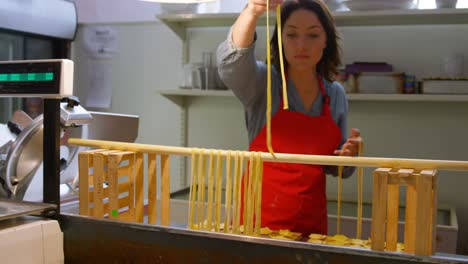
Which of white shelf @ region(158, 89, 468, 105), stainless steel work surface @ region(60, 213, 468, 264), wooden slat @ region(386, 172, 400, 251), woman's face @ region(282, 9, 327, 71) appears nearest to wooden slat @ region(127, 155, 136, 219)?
stainless steel work surface @ region(60, 213, 468, 264)

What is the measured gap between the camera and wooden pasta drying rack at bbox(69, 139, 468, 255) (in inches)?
29.9

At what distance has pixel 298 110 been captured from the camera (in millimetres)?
1425

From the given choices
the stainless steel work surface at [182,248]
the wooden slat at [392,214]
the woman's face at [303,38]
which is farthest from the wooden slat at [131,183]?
the woman's face at [303,38]

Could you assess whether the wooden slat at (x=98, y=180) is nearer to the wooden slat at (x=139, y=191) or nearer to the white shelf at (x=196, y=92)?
the wooden slat at (x=139, y=191)

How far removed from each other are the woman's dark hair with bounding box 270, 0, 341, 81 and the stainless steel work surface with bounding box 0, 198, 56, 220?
0.76m

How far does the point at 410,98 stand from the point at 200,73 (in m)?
1.02

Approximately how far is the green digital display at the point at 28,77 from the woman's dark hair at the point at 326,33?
0.66 metres

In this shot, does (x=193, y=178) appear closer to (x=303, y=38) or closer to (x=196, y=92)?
(x=303, y=38)

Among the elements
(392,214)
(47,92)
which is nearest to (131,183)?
(47,92)

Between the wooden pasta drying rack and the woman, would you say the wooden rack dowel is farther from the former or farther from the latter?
the woman

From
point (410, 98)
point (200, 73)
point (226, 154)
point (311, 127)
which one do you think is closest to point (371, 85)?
point (410, 98)

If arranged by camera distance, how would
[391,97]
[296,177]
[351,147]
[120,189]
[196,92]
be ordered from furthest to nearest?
[196,92]
[391,97]
[296,177]
[351,147]
[120,189]

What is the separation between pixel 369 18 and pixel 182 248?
→ 1.81m

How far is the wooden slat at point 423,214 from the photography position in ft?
2.47
